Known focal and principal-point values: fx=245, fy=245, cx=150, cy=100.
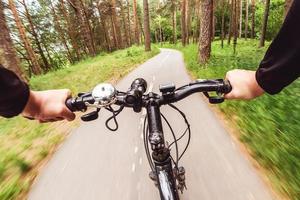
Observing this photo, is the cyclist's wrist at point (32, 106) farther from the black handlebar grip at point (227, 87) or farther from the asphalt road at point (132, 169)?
the asphalt road at point (132, 169)

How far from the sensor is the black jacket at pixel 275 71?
1.03 metres

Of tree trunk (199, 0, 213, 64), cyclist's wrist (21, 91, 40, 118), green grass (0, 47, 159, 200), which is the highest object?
cyclist's wrist (21, 91, 40, 118)

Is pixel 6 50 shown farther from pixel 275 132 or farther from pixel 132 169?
pixel 275 132

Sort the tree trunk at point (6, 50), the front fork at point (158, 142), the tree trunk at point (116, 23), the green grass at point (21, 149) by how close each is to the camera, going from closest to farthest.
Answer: the front fork at point (158, 142), the green grass at point (21, 149), the tree trunk at point (6, 50), the tree trunk at point (116, 23)

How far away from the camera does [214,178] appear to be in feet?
12.2

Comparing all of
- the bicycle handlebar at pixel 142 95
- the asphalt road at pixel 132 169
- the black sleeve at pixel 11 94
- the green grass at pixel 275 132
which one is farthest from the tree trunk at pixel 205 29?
the black sleeve at pixel 11 94

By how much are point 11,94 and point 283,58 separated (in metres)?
1.32

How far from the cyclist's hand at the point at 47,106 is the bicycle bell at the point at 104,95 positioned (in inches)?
10.5

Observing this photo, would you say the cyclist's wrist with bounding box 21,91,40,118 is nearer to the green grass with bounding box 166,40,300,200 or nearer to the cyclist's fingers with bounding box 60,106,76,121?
the cyclist's fingers with bounding box 60,106,76,121

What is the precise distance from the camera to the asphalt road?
354 cm

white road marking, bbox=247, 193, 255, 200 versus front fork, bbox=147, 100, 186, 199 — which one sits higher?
front fork, bbox=147, 100, 186, 199

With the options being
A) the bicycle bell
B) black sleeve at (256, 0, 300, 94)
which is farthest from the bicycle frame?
black sleeve at (256, 0, 300, 94)

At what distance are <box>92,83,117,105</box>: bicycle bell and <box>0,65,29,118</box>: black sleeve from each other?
0.37 m

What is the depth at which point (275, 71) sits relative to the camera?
3.84 ft
